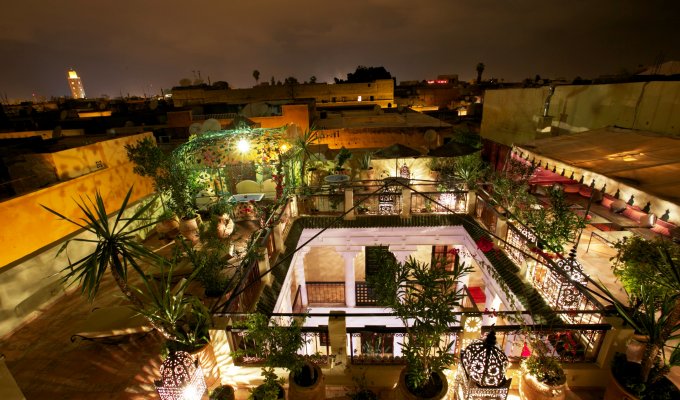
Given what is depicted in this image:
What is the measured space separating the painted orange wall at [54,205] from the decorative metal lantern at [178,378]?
5.49 m

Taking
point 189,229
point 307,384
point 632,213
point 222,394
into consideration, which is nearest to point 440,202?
point 632,213

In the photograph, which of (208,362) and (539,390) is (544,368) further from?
(208,362)

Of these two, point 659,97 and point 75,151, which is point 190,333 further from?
point 659,97

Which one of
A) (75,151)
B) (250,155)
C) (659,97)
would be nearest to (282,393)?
(250,155)

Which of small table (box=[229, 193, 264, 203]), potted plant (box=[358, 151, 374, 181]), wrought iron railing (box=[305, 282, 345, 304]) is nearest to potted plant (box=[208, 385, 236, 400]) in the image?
small table (box=[229, 193, 264, 203])

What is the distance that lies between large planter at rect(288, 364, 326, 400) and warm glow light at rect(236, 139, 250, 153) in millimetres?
8324

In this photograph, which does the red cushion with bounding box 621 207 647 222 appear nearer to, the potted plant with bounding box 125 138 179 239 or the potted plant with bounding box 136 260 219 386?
the potted plant with bounding box 136 260 219 386

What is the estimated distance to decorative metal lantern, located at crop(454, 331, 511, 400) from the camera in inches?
170

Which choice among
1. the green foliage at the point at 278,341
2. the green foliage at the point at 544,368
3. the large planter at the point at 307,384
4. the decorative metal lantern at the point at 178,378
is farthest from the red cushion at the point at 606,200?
the decorative metal lantern at the point at 178,378

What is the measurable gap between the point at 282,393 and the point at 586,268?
7.82 meters

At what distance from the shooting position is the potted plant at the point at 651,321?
4270 mm

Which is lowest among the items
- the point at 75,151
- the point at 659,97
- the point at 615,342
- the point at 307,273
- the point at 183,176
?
the point at 307,273

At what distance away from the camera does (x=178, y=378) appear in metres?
4.55

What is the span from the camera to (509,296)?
709 cm
